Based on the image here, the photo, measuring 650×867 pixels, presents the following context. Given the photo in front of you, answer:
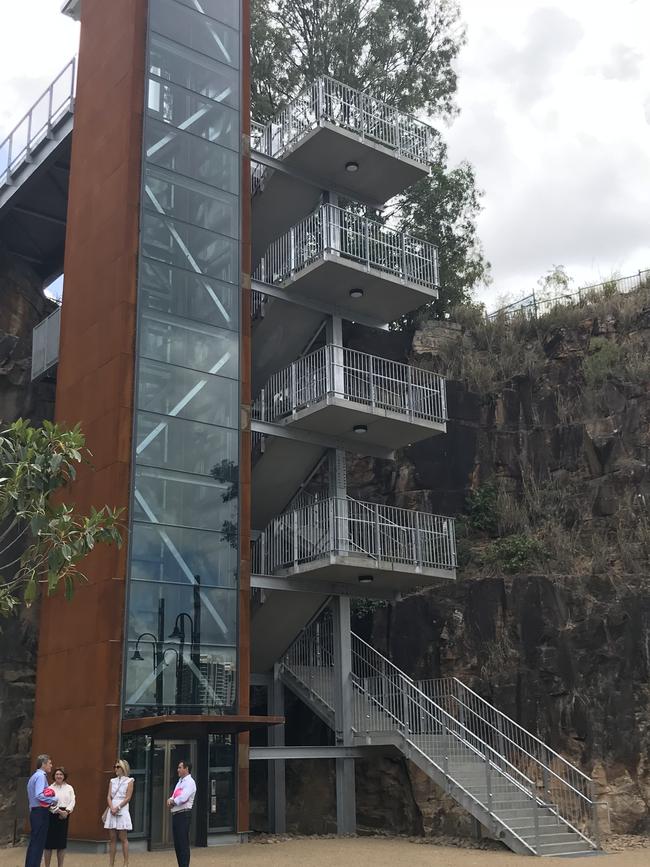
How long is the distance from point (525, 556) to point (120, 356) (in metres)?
12.1

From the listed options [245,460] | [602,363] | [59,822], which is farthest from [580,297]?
[59,822]

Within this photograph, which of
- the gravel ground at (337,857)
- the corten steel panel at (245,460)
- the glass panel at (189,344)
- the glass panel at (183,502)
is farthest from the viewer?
the glass panel at (189,344)

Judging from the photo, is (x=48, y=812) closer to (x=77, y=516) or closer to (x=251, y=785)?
(x=77, y=516)

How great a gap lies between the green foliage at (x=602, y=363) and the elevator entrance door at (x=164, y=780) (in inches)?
647

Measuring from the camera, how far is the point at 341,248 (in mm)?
23078

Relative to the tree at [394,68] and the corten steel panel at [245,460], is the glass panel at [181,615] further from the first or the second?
the tree at [394,68]

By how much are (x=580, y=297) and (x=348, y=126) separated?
1265 centimetres

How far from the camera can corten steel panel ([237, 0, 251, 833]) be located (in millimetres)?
18875

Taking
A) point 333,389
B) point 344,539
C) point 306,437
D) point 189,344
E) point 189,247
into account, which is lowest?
point 344,539

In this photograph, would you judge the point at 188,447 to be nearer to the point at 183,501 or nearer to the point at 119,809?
the point at 183,501

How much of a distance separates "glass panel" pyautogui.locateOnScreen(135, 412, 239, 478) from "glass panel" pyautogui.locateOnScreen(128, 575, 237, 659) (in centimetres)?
215

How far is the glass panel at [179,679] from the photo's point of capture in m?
17.9

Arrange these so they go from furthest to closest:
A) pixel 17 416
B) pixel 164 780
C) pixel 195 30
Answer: pixel 17 416, pixel 195 30, pixel 164 780

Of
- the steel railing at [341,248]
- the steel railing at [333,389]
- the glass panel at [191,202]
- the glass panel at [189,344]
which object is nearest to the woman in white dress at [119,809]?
the glass panel at [189,344]
